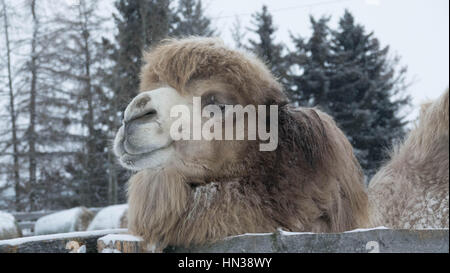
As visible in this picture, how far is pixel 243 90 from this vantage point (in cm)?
198

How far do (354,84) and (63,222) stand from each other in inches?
273

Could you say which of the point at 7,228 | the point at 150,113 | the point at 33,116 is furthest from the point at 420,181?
the point at 33,116

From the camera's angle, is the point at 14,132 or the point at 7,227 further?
the point at 14,132

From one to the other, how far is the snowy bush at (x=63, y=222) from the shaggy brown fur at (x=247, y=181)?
25.6ft

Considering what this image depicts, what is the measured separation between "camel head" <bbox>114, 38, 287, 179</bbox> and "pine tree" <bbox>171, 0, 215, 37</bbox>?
4390 mm

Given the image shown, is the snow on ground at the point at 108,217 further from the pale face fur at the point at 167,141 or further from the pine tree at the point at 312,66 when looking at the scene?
the pale face fur at the point at 167,141

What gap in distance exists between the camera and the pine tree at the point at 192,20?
639 centimetres

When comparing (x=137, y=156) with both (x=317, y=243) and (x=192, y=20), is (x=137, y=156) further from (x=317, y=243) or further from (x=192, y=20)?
(x=192, y=20)

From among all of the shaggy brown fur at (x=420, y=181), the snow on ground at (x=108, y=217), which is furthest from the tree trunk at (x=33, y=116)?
the shaggy brown fur at (x=420, y=181)

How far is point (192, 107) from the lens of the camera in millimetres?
1888
